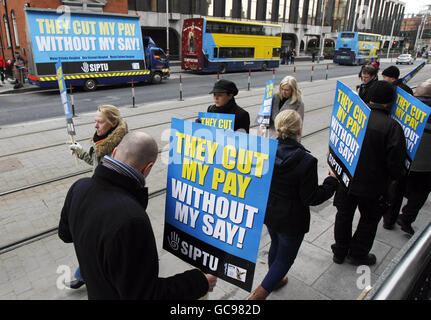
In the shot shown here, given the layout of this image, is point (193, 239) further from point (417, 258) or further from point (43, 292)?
point (43, 292)

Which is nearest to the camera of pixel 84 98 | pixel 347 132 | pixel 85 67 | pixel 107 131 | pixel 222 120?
pixel 347 132

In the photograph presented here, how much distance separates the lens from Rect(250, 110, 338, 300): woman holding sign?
2455 millimetres

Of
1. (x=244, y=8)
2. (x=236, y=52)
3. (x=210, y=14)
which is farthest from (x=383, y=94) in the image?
(x=244, y=8)

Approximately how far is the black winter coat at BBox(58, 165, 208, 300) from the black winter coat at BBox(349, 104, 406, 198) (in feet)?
6.97

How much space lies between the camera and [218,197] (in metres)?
2.00

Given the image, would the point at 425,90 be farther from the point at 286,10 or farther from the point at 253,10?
the point at 286,10

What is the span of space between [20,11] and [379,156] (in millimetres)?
26305

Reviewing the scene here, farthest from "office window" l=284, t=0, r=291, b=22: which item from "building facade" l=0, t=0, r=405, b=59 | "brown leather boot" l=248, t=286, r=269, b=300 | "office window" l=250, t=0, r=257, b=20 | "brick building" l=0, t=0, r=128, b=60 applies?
"brown leather boot" l=248, t=286, r=269, b=300

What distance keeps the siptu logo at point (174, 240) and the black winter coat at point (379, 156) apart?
1739mm

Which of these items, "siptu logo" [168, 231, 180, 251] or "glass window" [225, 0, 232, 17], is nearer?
"siptu logo" [168, 231, 180, 251]

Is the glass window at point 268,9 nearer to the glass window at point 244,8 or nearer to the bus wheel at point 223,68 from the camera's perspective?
the glass window at point 244,8

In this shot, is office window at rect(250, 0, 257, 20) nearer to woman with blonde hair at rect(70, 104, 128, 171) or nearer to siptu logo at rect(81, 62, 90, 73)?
siptu logo at rect(81, 62, 90, 73)

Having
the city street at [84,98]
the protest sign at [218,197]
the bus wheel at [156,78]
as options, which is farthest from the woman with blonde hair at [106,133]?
the bus wheel at [156,78]

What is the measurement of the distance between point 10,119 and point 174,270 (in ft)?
32.8
